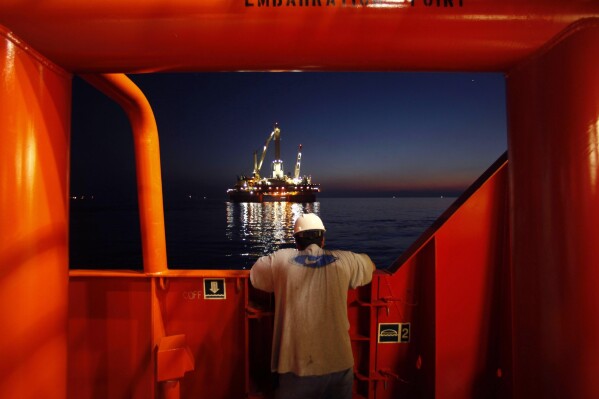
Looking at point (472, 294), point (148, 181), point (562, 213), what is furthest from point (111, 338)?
point (562, 213)

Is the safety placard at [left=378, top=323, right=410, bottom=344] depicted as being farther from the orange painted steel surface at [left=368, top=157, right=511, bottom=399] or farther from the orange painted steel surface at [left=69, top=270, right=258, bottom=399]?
the orange painted steel surface at [left=69, top=270, right=258, bottom=399]

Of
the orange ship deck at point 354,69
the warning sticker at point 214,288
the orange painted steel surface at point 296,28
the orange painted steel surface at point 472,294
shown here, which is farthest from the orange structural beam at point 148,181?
the orange painted steel surface at point 472,294

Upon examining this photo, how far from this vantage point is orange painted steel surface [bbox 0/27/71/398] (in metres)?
1.77

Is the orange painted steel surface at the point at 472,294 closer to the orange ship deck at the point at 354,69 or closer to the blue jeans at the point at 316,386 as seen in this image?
the orange ship deck at the point at 354,69

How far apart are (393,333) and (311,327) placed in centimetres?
138

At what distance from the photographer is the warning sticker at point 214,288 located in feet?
10.7

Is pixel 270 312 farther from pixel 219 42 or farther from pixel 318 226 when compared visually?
pixel 219 42

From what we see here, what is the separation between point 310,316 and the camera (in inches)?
85.4

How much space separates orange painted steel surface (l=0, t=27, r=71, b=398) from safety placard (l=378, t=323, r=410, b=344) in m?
2.48

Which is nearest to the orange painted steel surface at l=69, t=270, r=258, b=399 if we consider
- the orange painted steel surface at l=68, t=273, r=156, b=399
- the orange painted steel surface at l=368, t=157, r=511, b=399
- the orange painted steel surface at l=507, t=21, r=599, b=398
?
the orange painted steel surface at l=68, t=273, r=156, b=399

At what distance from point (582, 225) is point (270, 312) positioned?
231 cm

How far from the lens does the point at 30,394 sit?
1.86 metres

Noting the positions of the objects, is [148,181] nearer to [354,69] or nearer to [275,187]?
Answer: [354,69]

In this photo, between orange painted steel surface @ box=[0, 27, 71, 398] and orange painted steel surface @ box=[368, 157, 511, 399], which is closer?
orange painted steel surface @ box=[0, 27, 71, 398]
